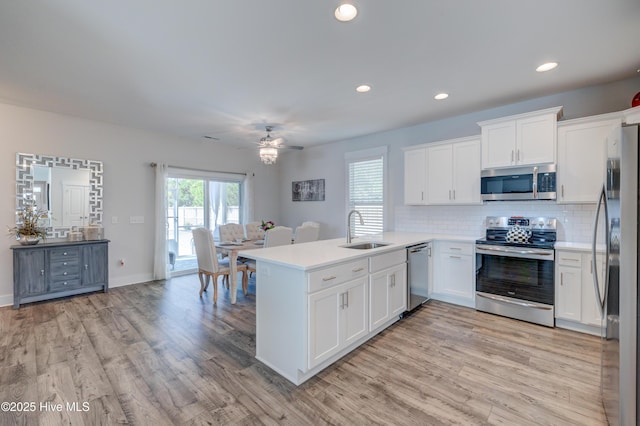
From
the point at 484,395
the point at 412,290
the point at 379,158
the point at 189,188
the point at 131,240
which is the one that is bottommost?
the point at 484,395

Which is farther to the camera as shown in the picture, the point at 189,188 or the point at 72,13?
the point at 189,188

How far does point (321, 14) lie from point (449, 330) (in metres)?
3.25

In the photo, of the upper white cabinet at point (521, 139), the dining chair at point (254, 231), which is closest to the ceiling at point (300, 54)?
the upper white cabinet at point (521, 139)

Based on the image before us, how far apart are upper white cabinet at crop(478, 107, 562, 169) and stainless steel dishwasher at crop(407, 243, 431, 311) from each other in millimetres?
1399

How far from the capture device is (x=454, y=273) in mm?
3791

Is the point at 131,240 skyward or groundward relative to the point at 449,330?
skyward

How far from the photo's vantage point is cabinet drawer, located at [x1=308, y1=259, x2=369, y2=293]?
2150 millimetres

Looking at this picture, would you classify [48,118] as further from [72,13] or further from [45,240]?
[72,13]

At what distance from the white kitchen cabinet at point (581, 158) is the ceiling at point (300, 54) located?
532 millimetres

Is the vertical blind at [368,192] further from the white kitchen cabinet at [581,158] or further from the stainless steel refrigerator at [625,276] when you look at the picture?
the stainless steel refrigerator at [625,276]

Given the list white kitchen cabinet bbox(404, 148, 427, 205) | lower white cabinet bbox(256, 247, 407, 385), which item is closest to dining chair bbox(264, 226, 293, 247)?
lower white cabinet bbox(256, 247, 407, 385)

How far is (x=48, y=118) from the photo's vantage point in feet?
14.0

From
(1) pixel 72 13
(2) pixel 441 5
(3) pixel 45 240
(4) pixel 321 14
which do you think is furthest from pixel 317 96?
(3) pixel 45 240

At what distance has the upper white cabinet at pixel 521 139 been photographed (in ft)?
10.6
